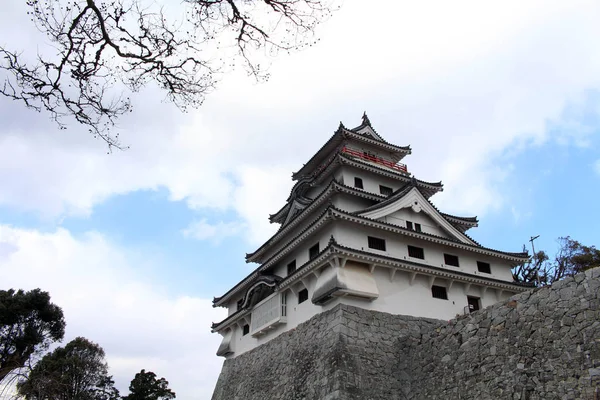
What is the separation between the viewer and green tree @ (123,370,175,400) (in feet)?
110

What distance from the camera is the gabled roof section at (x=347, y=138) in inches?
995

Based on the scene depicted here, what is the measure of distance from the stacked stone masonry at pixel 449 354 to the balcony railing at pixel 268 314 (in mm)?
751

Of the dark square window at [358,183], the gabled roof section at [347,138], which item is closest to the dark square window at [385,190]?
the dark square window at [358,183]

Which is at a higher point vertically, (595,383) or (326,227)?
(326,227)

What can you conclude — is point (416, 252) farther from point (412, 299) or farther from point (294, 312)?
point (294, 312)

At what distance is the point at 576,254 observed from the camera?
28891 mm

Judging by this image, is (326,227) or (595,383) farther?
(326,227)

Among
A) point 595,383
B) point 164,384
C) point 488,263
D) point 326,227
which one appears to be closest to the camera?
point 595,383

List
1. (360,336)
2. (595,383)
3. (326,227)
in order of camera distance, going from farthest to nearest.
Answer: (326,227)
(360,336)
(595,383)

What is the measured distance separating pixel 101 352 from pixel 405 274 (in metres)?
29.7

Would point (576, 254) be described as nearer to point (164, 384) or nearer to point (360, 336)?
point (360, 336)

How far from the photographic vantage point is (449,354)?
13.8 m

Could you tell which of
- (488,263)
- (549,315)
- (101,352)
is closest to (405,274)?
(488,263)

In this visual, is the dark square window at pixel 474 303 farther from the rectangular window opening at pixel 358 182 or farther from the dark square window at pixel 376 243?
the rectangular window opening at pixel 358 182
